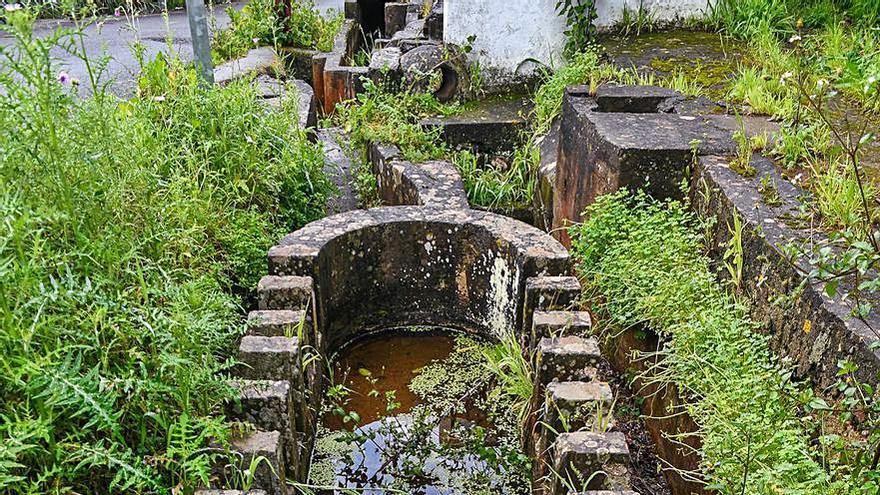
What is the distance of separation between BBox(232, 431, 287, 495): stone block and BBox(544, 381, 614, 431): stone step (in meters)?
1.12

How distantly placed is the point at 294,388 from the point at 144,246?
3.09ft

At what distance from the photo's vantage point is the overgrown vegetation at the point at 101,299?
238 cm

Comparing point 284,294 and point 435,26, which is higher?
point 435,26

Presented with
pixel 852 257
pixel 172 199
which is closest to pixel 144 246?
pixel 172 199

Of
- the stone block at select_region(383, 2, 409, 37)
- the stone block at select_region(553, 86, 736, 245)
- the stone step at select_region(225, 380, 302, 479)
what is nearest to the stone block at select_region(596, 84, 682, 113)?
the stone block at select_region(553, 86, 736, 245)

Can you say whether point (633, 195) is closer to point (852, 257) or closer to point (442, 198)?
point (442, 198)

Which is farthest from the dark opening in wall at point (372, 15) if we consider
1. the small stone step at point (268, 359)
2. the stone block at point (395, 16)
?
the small stone step at point (268, 359)

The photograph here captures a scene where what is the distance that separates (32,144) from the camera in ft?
9.75

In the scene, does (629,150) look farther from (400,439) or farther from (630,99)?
(400,439)

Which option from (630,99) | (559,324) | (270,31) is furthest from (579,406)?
(270,31)

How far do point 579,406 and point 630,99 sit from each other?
273 centimetres

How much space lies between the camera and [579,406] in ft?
10.1

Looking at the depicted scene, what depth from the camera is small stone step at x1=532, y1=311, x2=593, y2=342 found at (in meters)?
3.47

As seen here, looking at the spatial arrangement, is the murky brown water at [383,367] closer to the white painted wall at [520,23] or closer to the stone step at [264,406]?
the stone step at [264,406]
